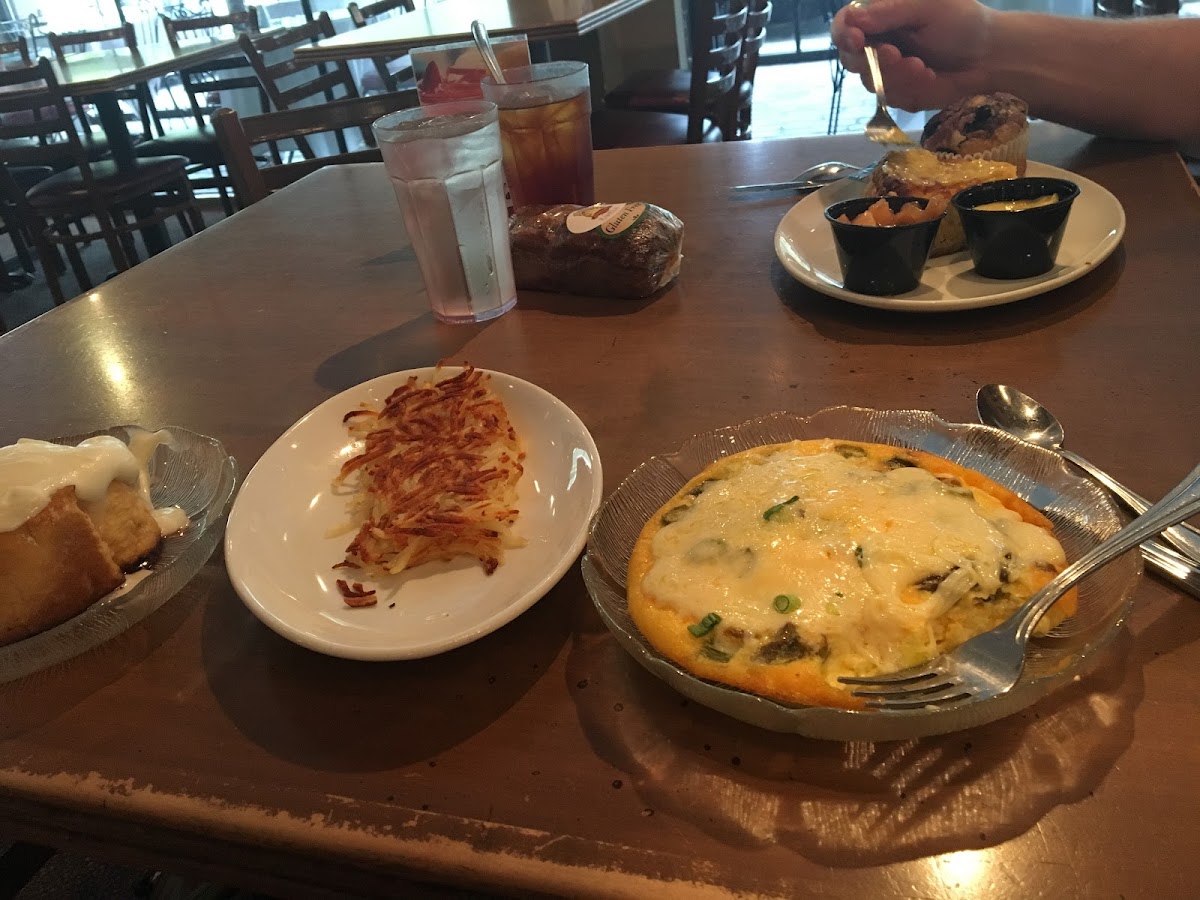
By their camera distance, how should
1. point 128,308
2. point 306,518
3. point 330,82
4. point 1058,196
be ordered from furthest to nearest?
point 330,82
point 128,308
point 1058,196
point 306,518

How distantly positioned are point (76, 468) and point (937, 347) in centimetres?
86

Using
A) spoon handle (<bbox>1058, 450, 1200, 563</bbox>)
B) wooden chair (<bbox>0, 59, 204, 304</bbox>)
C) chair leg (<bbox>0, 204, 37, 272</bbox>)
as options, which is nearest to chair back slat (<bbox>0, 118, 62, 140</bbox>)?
wooden chair (<bbox>0, 59, 204, 304</bbox>)

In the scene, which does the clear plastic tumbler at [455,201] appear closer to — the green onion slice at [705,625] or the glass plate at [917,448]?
the glass plate at [917,448]

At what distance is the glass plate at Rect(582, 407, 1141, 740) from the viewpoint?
0.44m

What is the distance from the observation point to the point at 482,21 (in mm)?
3236

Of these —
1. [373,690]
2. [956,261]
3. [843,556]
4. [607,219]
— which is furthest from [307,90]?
[843,556]

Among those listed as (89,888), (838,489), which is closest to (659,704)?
(838,489)

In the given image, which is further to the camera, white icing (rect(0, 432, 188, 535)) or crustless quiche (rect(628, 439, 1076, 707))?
white icing (rect(0, 432, 188, 535))

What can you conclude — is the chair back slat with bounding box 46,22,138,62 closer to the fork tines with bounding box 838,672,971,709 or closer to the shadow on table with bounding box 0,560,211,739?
the shadow on table with bounding box 0,560,211,739

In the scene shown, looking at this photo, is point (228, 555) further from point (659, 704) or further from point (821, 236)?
point (821, 236)

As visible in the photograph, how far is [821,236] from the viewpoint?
1.16 m

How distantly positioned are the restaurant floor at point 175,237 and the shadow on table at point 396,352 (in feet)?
1.89

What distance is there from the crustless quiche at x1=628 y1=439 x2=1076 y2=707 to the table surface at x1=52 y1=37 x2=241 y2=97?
13.6ft

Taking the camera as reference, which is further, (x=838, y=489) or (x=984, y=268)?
(x=984, y=268)
